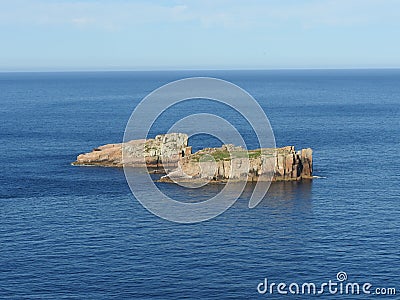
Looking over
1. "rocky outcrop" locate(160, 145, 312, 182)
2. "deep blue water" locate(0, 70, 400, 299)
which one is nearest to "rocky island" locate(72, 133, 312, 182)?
"rocky outcrop" locate(160, 145, 312, 182)

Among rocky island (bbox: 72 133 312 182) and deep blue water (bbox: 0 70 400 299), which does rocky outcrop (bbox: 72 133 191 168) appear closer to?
rocky island (bbox: 72 133 312 182)

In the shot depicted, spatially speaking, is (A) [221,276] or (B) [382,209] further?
(B) [382,209]

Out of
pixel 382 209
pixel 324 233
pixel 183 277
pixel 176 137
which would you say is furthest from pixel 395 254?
pixel 176 137

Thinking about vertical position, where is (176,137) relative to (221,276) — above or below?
above

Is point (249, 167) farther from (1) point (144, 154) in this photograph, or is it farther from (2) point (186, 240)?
(2) point (186, 240)

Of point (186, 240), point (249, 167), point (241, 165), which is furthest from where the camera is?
point (241, 165)

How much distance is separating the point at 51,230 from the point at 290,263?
4299cm

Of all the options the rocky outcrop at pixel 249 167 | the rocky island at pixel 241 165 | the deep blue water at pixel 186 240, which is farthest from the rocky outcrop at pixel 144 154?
the deep blue water at pixel 186 240

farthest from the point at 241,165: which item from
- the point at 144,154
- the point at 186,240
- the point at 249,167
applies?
the point at 186,240

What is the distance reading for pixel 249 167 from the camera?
15138 cm

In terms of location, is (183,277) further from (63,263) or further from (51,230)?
(51,230)

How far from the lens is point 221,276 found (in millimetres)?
93312

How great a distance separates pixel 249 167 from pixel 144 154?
112 ft

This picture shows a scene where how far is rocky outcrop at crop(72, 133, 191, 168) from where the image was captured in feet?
562
